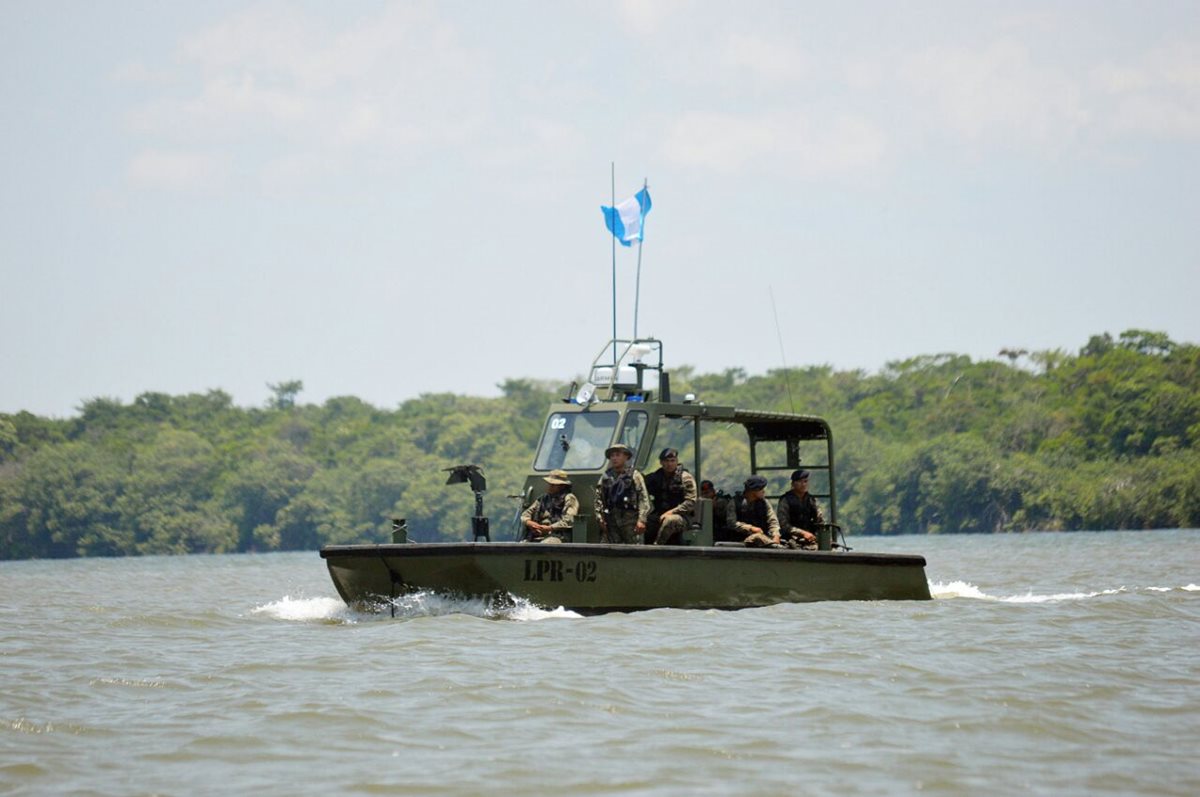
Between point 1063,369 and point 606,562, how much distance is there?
237ft

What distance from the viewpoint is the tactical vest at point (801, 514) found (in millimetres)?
16969

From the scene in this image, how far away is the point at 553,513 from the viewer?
15.6m

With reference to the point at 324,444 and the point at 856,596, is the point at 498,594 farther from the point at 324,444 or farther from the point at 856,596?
the point at 324,444

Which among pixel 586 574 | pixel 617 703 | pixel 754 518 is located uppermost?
pixel 754 518

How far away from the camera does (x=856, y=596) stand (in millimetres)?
16297

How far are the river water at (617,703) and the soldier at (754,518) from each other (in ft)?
2.62

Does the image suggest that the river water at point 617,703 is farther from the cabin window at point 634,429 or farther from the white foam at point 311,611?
the cabin window at point 634,429

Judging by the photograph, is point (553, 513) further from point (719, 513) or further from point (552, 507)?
point (719, 513)

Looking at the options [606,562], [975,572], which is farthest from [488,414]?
[606,562]

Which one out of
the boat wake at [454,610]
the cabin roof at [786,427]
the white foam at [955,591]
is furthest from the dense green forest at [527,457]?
the boat wake at [454,610]

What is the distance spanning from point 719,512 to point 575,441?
1.46m

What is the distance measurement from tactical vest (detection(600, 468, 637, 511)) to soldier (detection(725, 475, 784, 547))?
4.00 ft

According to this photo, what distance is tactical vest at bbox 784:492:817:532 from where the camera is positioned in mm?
16969

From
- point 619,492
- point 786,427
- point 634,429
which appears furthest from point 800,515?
point 619,492
